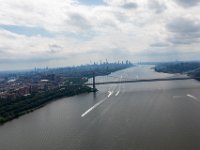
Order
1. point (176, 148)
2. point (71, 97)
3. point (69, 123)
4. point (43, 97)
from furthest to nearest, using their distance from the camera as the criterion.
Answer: point (71, 97)
point (43, 97)
point (69, 123)
point (176, 148)

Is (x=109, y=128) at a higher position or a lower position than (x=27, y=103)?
lower

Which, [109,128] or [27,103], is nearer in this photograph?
[109,128]

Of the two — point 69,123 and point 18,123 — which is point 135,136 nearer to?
point 69,123

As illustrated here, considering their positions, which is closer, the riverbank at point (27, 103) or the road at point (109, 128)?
the road at point (109, 128)

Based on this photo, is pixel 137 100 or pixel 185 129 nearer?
pixel 185 129

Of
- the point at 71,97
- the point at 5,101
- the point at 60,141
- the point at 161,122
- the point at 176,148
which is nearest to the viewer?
the point at 176,148

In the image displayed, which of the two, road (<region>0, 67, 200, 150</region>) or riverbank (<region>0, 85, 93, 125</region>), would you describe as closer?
road (<region>0, 67, 200, 150</region>)

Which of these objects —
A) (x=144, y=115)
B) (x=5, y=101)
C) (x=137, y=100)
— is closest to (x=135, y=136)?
(x=144, y=115)
